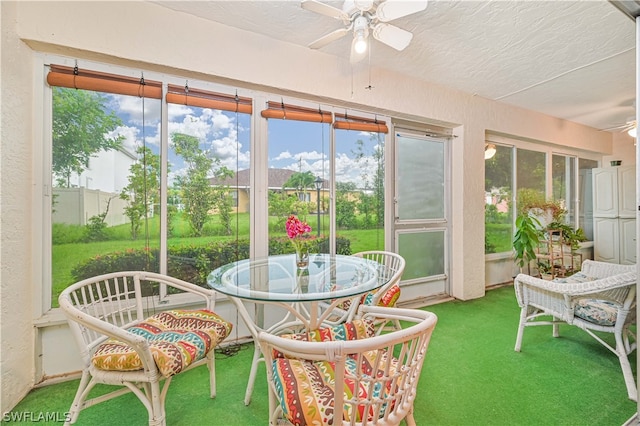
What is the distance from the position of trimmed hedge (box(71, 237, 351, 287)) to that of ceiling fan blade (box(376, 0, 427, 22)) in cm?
187

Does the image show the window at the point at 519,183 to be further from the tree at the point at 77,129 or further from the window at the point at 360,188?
the tree at the point at 77,129


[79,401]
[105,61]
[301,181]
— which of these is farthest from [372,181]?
[79,401]

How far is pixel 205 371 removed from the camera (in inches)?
74.9

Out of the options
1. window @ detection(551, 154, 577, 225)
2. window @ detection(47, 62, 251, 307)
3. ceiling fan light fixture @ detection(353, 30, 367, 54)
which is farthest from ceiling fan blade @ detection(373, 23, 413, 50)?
window @ detection(551, 154, 577, 225)

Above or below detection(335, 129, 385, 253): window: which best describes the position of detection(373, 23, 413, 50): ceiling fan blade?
above

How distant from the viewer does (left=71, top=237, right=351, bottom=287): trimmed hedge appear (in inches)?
77.5

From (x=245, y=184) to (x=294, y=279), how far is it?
110 centimetres

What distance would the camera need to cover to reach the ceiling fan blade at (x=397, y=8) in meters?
1.49

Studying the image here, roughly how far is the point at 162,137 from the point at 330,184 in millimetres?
1521

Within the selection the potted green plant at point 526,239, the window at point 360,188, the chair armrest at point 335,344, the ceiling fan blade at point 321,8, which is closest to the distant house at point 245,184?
the window at point 360,188

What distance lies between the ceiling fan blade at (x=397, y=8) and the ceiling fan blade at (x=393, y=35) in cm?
9

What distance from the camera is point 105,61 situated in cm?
193

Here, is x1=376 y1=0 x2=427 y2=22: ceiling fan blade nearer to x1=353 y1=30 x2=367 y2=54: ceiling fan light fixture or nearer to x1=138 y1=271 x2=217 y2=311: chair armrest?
x1=353 y1=30 x2=367 y2=54: ceiling fan light fixture

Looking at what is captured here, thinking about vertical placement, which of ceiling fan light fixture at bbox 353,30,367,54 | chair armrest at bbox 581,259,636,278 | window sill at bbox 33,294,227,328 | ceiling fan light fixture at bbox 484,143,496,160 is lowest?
window sill at bbox 33,294,227,328
